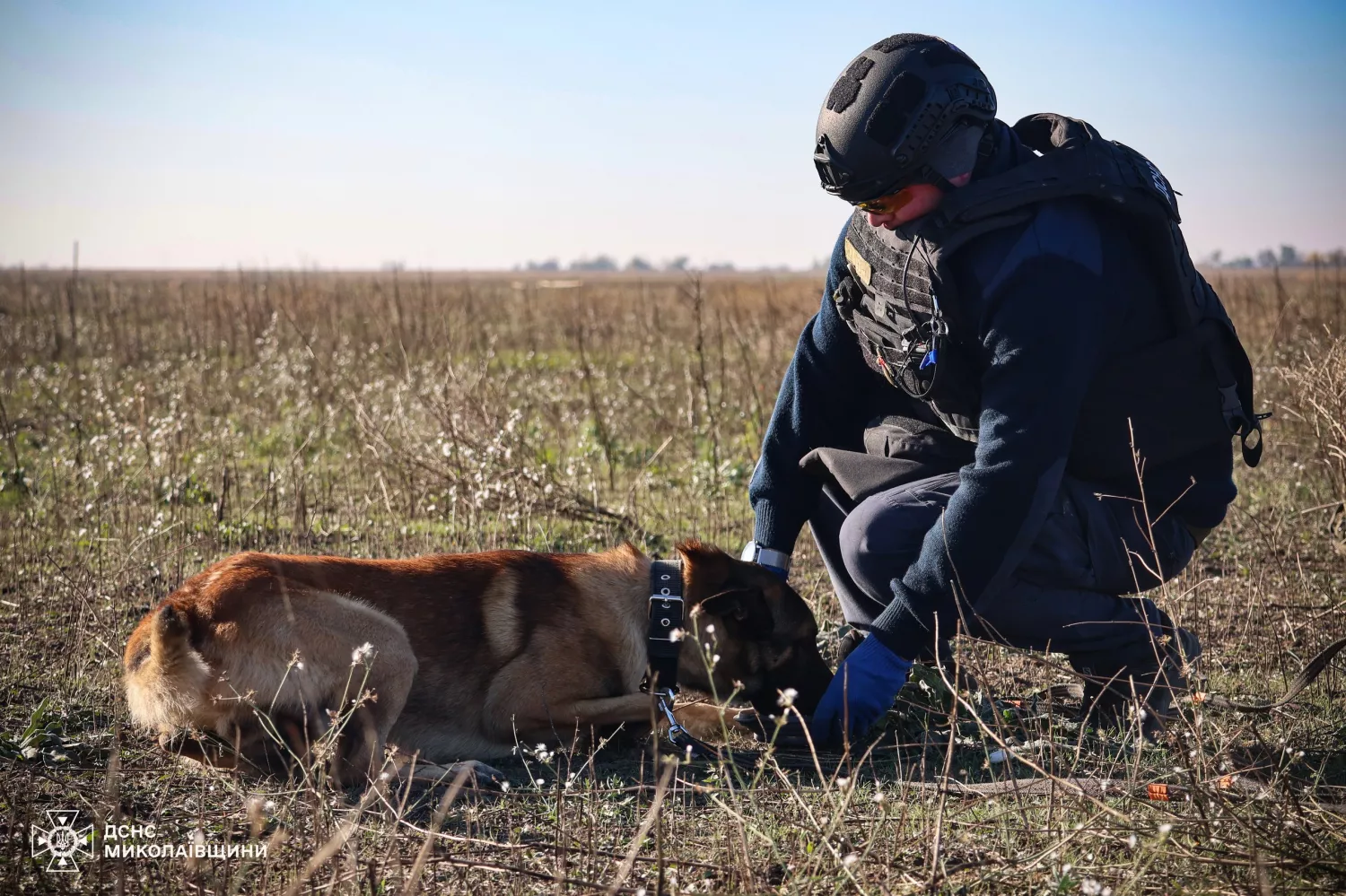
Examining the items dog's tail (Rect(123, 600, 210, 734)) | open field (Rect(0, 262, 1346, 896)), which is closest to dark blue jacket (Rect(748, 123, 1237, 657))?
open field (Rect(0, 262, 1346, 896))

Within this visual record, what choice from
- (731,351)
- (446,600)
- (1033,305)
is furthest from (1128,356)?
(731,351)

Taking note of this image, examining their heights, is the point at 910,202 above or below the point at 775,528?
above

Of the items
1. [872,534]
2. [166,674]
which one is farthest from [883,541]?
[166,674]

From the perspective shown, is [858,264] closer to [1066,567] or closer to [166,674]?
[1066,567]

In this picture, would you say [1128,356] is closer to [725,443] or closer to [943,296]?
[943,296]

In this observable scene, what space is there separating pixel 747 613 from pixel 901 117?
5.89ft

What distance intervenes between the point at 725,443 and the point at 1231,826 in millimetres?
5918

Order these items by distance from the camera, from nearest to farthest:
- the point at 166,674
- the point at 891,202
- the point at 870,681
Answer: the point at 166,674 → the point at 870,681 → the point at 891,202

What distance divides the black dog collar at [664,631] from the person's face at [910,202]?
1.53 meters

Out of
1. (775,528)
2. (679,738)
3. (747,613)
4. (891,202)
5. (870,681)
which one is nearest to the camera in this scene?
(870,681)

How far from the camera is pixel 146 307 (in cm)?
1734

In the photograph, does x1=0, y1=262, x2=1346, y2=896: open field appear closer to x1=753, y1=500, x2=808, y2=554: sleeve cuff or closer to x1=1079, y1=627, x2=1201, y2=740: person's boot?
x1=1079, y1=627, x2=1201, y2=740: person's boot

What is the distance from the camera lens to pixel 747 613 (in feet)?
12.3

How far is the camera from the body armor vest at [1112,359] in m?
3.34
